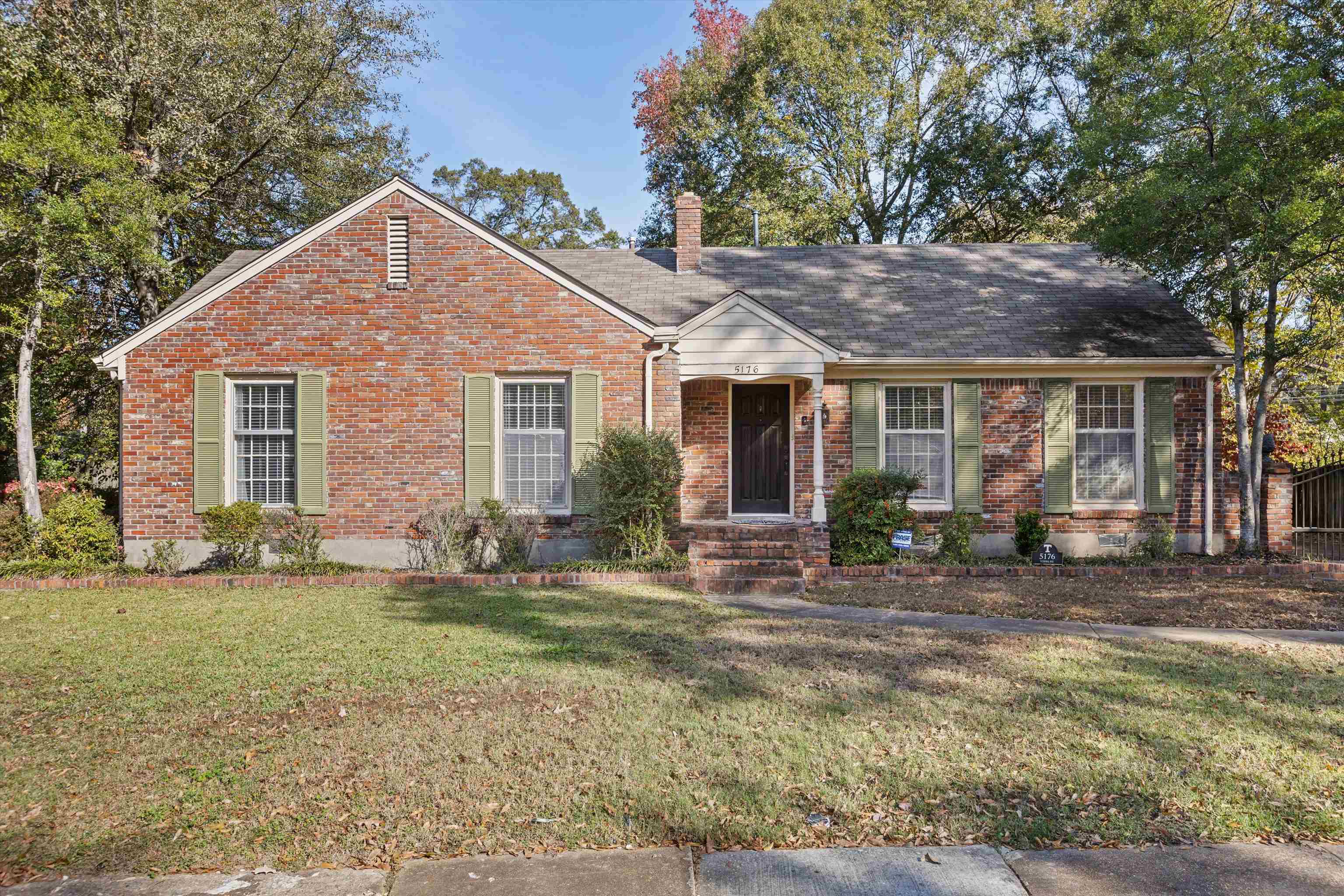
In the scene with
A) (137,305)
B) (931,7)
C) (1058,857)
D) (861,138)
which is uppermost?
(931,7)

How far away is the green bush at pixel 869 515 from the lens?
34.4ft

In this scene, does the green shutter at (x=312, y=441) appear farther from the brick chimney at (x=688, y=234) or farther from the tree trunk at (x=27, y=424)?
the brick chimney at (x=688, y=234)

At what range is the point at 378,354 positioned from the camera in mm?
10891

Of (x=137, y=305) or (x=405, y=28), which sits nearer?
(x=137, y=305)

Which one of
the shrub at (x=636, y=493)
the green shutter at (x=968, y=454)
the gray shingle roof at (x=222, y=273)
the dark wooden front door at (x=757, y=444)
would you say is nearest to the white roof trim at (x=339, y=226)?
the gray shingle roof at (x=222, y=273)

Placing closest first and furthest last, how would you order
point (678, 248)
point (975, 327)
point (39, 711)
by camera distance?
point (39, 711), point (975, 327), point (678, 248)

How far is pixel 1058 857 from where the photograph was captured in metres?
3.12

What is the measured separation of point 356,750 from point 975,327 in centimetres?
1106

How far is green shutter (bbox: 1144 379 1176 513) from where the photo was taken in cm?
1150

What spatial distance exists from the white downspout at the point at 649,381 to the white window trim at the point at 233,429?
197 inches

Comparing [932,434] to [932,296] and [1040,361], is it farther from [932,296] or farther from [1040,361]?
[932,296]

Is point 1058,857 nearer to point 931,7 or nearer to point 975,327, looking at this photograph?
point 975,327

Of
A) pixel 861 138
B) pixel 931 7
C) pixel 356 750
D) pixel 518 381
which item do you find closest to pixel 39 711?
pixel 356 750

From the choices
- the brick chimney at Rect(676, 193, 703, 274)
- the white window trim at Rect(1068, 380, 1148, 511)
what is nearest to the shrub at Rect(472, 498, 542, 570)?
the brick chimney at Rect(676, 193, 703, 274)
